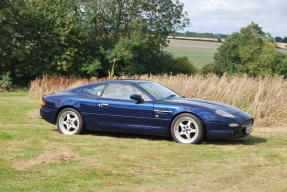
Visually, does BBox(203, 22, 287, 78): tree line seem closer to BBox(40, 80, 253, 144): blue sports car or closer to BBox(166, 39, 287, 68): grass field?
BBox(166, 39, 287, 68): grass field

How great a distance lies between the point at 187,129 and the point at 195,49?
286 ft

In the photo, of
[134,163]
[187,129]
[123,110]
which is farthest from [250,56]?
[134,163]

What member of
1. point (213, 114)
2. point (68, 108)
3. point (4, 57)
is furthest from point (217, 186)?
point (4, 57)

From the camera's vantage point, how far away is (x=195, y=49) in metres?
96.8

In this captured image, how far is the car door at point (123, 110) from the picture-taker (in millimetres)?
10898

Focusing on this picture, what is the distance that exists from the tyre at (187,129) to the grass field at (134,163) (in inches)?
10.4

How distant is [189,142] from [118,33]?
47.7m

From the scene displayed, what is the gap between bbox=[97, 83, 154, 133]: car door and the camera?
1090cm

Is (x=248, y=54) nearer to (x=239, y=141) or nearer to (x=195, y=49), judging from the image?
(x=195, y=49)

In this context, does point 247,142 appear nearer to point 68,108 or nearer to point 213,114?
point 213,114

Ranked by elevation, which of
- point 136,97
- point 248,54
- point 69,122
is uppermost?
point 248,54

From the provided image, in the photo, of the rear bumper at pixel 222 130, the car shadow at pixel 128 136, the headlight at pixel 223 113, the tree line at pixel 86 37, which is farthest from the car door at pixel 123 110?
the tree line at pixel 86 37

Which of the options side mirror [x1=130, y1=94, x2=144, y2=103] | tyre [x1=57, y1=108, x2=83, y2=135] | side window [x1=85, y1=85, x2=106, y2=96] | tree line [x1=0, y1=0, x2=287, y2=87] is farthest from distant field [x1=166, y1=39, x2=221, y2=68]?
side mirror [x1=130, y1=94, x2=144, y2=103]

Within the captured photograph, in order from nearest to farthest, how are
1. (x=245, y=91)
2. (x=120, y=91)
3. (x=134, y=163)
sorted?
1. (x=134, y=163)
2. (x=120, y=91)
3. (x=245, y=91)
